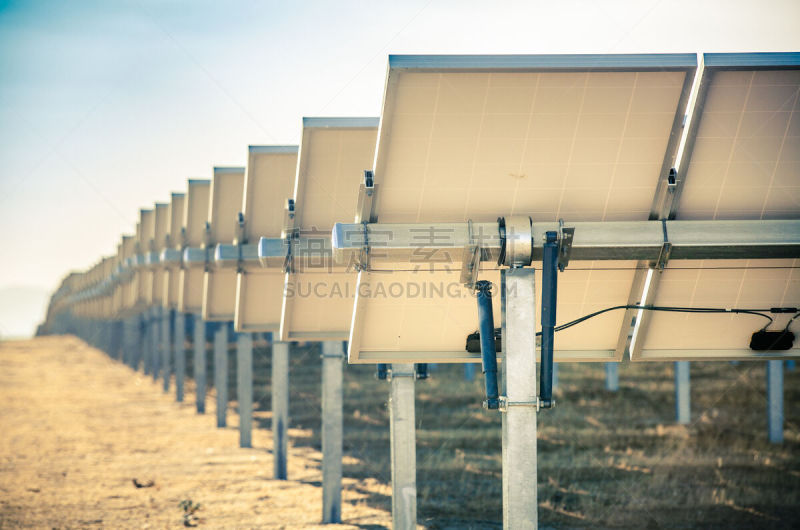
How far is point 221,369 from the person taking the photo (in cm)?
2600

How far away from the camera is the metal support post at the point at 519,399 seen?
776 cm

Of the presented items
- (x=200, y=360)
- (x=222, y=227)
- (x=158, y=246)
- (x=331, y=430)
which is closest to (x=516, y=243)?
(x=331, y=430)

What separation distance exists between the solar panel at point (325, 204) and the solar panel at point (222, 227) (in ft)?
25.5

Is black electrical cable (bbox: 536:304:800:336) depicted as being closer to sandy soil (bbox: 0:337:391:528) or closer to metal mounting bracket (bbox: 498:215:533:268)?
metal mounting bracket (bbox: 498:215:533:268)

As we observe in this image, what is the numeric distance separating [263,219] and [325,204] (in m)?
3.75

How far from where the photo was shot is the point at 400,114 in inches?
324

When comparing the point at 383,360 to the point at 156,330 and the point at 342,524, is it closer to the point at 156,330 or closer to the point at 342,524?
the point at 342,524

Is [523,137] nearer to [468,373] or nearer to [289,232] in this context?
[289,232]

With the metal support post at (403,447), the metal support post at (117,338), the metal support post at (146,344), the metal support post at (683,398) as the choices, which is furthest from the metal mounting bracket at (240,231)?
the metal support post at (117,338)

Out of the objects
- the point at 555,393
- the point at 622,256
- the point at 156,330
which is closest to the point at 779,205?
the point at 622,256

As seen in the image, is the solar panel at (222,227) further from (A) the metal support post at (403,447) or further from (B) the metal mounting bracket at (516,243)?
(B) the metal mounting bracket at (516,243)

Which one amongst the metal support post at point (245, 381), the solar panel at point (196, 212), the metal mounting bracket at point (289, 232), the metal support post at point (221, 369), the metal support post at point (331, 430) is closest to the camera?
the metal mounting bracket at point (289, 232)

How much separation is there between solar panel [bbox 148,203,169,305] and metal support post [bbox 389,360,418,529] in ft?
68.7

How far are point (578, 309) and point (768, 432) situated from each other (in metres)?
14.0
